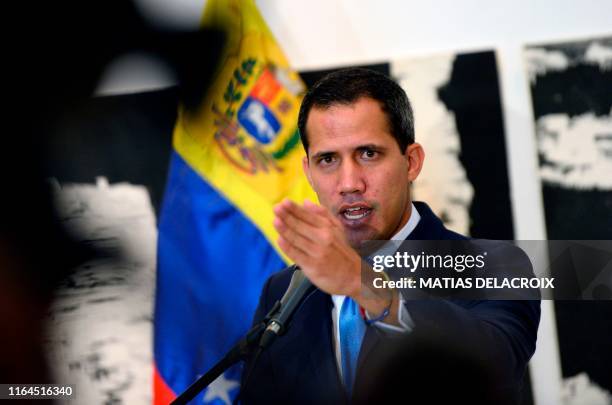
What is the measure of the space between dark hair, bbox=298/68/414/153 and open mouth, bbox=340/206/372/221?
0.22m

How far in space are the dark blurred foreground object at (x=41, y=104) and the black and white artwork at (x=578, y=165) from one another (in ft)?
3.89

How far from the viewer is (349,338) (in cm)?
136

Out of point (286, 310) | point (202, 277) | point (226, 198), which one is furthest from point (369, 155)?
point (202, 277)

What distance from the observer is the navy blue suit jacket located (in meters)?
1.06

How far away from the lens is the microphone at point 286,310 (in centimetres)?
103

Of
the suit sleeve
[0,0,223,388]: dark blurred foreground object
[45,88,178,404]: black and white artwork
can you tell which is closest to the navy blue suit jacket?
the suit sleeve

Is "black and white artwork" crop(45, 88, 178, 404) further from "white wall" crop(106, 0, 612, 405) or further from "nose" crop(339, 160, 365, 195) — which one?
"nose" crop(339, 160, 365, 195)

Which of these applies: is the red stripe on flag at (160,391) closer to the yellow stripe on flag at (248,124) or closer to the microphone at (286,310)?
the yellow stripe on flag at (248,124)

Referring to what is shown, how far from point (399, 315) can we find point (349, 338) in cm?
41

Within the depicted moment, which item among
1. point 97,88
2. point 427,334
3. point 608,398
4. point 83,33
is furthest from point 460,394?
point 83,33

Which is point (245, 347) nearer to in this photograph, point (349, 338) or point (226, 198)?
point (349, 338)

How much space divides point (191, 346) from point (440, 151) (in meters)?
1.09

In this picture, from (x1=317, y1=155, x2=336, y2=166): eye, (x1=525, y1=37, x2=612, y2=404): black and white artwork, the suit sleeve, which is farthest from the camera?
(x1=525, y1=37, x2=612, y2=404): black and white artwork

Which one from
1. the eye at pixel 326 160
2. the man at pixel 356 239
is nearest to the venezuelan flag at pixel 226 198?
the man at pixel 356 239
